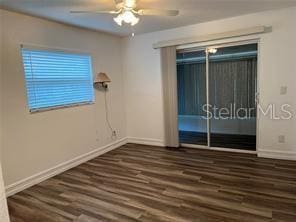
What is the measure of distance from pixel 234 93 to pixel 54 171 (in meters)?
3.33

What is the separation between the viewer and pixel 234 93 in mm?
4156

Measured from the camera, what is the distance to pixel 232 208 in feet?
7.86

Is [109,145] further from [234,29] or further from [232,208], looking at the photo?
[234,29]

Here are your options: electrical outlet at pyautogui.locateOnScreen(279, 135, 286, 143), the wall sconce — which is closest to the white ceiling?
the wall sconce

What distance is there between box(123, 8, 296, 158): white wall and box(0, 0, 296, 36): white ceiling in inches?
6.8

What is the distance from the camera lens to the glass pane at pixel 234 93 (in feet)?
13.0

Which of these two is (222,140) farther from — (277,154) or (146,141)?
(146,141)

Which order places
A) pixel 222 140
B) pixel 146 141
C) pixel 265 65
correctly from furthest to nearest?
pixel 146 141, pixel 222 140, pixel 265 65

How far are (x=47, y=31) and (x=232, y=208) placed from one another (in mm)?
3386

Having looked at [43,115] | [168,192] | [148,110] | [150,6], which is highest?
[150,6]

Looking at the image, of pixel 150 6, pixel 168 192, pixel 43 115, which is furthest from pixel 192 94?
pixel 43 115

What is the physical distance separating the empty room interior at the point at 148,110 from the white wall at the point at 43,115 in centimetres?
2

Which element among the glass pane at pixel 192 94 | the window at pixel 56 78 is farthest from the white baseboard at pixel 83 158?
the window at pixel 56 78

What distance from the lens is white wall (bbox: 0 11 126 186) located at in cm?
291
